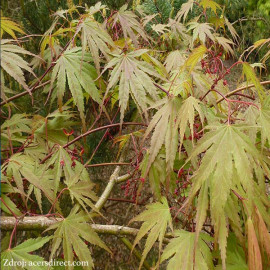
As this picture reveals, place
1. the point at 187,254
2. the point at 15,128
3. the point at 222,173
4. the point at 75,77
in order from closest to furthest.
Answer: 1. the point at 222,173
2. the point at 187,254
3. the point at 75,77
4. the point at 15,128

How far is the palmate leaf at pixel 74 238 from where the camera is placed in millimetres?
804

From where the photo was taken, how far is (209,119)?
93cm

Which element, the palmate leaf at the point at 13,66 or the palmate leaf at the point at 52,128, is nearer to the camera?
the palmate leaf at the point at 13,66

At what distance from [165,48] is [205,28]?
26 cm

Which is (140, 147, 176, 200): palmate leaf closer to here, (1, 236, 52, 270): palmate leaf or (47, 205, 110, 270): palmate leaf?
(47, 205, 110, 270): palmate leaf

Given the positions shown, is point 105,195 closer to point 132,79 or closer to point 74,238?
point 74,238

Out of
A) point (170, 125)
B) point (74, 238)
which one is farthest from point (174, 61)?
point (74, 238)

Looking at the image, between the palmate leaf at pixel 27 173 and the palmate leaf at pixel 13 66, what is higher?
the palmate leaf at pixel 13 66

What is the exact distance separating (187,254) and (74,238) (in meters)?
0.28

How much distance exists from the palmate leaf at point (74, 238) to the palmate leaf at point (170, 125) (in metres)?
0.25

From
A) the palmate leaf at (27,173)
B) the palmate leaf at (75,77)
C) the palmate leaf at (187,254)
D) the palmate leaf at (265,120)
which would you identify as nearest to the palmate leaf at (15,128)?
the palmate leaf at (27,173)

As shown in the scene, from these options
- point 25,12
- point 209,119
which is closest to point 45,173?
point 209,119

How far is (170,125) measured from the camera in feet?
2.68

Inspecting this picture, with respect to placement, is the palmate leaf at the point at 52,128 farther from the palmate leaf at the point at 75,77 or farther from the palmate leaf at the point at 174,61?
the palmate leaf at the point at 174,61
